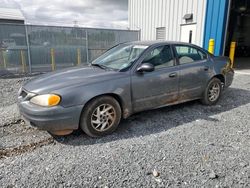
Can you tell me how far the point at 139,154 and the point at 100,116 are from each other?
2.87 ft

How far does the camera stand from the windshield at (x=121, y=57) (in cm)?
372

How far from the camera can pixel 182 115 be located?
4.26m

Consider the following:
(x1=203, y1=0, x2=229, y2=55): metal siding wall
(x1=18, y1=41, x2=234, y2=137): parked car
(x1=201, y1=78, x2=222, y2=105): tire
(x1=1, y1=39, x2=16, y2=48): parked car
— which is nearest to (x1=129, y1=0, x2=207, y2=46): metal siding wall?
(x1=203, y1=0, x2=229, y2=55): metal siding wall

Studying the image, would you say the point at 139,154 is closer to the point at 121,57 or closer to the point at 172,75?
the point at 172,75

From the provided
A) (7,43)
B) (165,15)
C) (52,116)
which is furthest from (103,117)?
(165,15)

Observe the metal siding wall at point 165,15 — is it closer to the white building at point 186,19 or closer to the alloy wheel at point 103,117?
the white building at point 186,19

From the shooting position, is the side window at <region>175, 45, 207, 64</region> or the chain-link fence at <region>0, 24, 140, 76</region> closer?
Answer: the side window at <region>175, 45, 207, 64</region>

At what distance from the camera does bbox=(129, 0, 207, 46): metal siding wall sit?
9.95 meters

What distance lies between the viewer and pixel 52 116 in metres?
2.91

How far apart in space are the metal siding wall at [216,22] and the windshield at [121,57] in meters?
6.21

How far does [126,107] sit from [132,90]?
1.01 ft

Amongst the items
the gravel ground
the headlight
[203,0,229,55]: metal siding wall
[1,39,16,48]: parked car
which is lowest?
the gravel ground

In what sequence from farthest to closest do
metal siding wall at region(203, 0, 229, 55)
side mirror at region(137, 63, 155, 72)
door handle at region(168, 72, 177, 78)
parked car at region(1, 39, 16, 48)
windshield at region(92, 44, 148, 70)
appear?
parked car at region(1, 39, 16, 48)
metal siding wall at region(203, 0, 229, 55)
door handle at region(168, 72, 177, 78)
windshield at region(92, 44, 148, 70)
side mirror at region(137, 63, 155, 72)

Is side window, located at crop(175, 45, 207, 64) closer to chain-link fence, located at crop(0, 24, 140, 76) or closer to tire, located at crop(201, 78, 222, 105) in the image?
tire, located at crop(201, 78, 222, 105)
